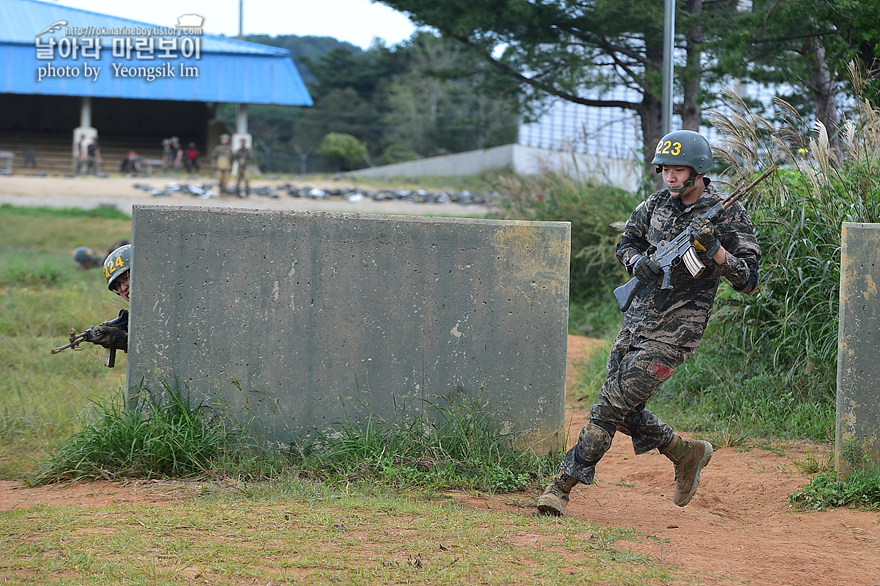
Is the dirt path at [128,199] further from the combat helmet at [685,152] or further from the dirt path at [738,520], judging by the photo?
the combat helmet at [685,152]

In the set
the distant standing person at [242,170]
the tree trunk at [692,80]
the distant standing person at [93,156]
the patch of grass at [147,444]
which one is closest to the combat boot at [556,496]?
the patch of grass at [147,444]

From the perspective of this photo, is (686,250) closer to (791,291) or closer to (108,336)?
(791,291)

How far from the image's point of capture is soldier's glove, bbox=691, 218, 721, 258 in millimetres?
4059

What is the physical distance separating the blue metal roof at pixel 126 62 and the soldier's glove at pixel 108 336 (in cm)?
2631

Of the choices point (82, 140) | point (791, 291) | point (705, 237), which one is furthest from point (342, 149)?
point (705, 237)

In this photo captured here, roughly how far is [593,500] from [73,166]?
34.4 m

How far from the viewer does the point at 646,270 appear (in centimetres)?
423

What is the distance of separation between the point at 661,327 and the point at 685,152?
837mm

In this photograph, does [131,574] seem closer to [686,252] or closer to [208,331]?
[208,331]

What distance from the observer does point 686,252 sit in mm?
4129

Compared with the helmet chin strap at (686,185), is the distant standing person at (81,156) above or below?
above

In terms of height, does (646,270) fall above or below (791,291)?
above

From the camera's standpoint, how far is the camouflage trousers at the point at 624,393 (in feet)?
14.1

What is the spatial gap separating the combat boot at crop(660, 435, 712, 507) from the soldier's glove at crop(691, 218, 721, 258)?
3.37ft
